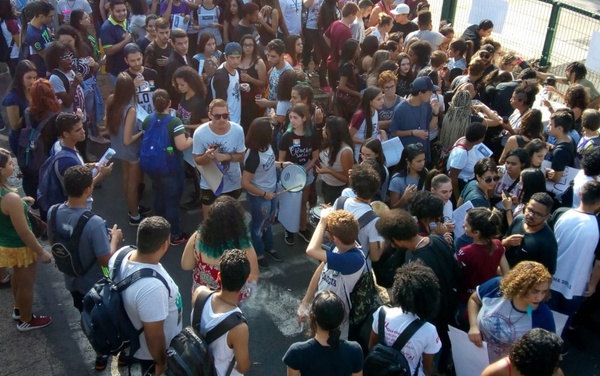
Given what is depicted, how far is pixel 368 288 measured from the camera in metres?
4.26

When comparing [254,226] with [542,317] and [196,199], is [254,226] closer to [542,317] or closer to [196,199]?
[196,199]

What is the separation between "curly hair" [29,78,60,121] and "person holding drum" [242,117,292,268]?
6.82ft

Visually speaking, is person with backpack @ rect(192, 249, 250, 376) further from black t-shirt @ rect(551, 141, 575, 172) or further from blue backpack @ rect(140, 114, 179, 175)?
black t-shirt @ rect(551, 141, 575, 172)

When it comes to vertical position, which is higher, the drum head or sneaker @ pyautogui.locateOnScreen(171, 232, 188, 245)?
the drum head

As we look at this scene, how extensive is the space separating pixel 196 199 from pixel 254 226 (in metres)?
1.54

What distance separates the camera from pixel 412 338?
3.50 metres

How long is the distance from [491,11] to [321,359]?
821 cm

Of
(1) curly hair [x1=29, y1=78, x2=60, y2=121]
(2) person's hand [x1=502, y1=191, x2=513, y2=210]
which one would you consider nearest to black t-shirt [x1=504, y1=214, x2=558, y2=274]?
(2) person's hand [x1=502, y1=191, x2=513, y2=210]

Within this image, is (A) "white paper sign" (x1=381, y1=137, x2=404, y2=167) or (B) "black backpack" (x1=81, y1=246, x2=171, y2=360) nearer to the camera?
(B) "black backpack" (x1=81, y1=246, x2=171, y2=360)

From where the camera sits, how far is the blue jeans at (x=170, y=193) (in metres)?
6.24

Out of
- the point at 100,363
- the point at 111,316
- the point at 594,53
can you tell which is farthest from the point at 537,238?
the point at 594,53

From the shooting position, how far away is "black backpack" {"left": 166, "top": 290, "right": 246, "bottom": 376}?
3.36 m

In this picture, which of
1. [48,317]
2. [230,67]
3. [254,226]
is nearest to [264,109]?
[230,67]

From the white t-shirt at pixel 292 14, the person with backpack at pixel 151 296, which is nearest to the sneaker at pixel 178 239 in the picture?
the person with backpack at pixel 151 296
